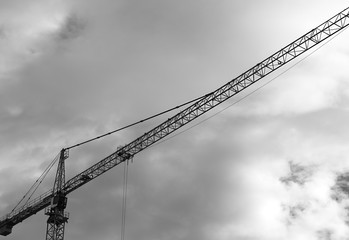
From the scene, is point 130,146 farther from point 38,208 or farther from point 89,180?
point 38,208

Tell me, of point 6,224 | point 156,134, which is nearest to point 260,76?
point 156,134

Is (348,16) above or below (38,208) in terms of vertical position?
above

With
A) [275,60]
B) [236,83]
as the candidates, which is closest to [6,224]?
[236,83]

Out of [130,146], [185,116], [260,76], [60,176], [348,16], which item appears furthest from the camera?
[60,176]

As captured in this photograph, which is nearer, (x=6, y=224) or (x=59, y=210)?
(x=59, y=210)

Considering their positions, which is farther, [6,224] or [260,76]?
[6,224]

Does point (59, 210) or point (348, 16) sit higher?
point (348, 16)

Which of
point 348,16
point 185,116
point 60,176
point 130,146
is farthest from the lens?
point 60,176

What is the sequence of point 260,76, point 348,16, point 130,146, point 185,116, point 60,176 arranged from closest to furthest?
point 348,16
point 260,76
point 185,116
point 130,146
point 60,176

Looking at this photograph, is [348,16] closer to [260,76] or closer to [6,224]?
[260,76]

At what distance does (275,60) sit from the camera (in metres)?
73.6

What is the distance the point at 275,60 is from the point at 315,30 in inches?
260

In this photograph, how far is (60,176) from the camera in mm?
96375

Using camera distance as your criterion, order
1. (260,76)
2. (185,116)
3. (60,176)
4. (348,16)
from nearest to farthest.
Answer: (348,16) < (260,76) < (185,116) < (60,176)
